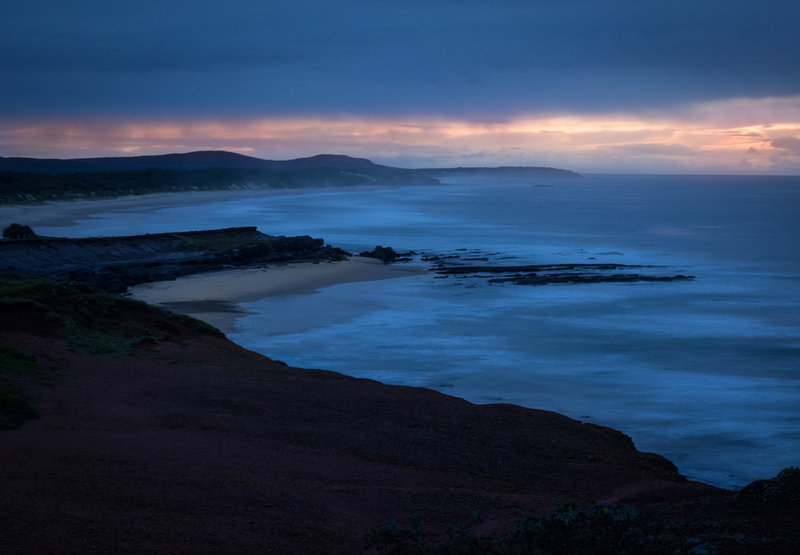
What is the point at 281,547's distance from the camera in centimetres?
661

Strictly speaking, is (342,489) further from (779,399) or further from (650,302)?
(650,302)

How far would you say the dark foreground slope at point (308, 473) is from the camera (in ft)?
21.1

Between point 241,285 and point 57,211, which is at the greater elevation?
point 57,211

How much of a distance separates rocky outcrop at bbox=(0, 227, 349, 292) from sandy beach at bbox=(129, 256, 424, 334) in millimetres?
1402

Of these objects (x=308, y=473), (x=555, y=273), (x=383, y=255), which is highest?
(x=383, y=255)

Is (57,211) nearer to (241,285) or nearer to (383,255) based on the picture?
(383,255)

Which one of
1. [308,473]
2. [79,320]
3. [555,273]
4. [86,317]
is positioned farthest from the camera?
[555,273]

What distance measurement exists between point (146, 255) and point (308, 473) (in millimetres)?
30377

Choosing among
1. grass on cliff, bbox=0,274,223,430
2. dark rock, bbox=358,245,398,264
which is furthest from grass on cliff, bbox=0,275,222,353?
dark rock, bbox=358,245,398,264

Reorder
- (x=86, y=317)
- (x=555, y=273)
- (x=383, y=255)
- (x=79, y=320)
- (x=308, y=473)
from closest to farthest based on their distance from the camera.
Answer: (x=308, y=473), (x=79, y=320), (x=86, y=317), (x=555, y=273), (x=383, y=255)

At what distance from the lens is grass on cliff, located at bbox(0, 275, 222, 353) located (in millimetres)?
15430

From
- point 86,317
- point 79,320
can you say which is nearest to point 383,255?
point 86,317

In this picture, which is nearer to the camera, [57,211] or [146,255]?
[146,255]

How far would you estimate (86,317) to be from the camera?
17172 mm
